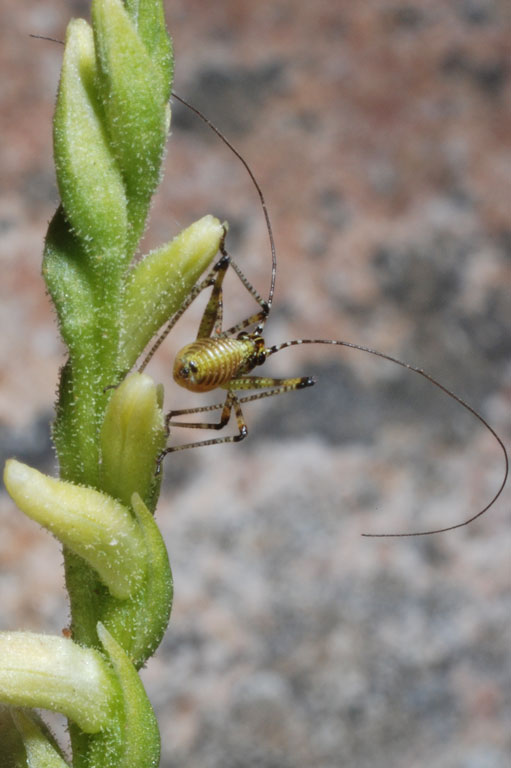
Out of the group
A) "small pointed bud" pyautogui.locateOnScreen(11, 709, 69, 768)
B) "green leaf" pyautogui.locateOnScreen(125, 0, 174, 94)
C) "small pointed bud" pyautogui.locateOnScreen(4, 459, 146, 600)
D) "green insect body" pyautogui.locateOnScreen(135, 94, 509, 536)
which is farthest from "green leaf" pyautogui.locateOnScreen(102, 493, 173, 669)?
"green leaf" pyautogui.locateOnScreen(125, 0, 174, 94)

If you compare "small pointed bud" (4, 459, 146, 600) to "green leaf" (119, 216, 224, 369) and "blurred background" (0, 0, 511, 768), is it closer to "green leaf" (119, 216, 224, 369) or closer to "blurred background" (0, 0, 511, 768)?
"green leaf" (119, 216, 224, 369)

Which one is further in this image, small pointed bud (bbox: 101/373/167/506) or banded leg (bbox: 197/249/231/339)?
banded leg (bbox: 197/249/231/339)

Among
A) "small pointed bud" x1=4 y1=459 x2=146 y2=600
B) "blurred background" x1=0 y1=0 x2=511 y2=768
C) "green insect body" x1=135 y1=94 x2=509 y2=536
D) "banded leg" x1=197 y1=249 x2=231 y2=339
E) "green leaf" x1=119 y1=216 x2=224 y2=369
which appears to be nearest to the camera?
"small pointed bud" x1=4 y1=459 x2=146 y2=600

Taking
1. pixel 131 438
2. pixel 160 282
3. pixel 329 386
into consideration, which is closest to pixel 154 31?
pixel 160 282

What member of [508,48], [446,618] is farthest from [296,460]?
[508,48]

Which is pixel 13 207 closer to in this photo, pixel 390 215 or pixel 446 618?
pixel 390 215

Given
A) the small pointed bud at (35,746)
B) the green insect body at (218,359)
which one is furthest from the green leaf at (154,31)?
the small pointed bud at (35,746)

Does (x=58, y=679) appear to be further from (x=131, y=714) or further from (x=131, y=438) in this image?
(x=131, y=438)
